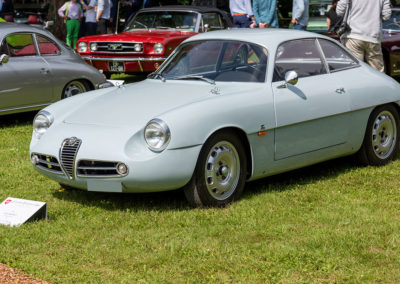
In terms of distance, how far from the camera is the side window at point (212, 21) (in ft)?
47.2

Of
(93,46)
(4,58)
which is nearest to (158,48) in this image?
(93,46)

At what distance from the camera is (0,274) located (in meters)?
4.68

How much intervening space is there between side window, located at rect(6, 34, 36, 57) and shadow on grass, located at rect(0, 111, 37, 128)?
101 cm

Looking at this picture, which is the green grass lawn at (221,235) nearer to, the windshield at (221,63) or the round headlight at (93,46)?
the windshield at (221,63)

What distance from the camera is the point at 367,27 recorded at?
32.9 ft

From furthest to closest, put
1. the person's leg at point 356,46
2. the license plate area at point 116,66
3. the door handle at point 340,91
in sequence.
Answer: the license plate area at point 116,66 < the person's leg at point 356,46 < the door handle at point 340,91

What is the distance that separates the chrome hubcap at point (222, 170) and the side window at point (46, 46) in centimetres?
545

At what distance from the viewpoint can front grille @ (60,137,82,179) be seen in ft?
19.8

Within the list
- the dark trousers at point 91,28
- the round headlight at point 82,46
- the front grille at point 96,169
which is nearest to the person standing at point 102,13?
the dark trousers at point 91,28

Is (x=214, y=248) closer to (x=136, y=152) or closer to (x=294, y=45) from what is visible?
(x=136, y=152)

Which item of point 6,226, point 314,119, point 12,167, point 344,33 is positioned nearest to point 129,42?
point 344,33

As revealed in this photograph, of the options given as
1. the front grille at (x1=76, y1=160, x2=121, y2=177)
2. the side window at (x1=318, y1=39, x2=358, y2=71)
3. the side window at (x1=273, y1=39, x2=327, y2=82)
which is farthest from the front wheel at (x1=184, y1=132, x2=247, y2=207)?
the side window at (x1=318, y1=39, x2=358, y2=71)

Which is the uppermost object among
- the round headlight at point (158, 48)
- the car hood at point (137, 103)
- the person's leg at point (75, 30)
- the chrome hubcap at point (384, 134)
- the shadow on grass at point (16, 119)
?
the car hood at point (137, 103)

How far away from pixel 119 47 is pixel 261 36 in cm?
697
